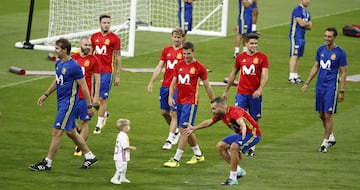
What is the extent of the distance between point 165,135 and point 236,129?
14.5 feet

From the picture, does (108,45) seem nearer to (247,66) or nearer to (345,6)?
(247,66)

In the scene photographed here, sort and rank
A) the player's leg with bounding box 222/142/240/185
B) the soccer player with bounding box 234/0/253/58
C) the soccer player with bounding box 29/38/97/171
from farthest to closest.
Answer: the soccer player with bounding box 234/0/253/58, the soccer player with bounding box 29/38/97/171, the player's leg with bounding box 222/142/240/185

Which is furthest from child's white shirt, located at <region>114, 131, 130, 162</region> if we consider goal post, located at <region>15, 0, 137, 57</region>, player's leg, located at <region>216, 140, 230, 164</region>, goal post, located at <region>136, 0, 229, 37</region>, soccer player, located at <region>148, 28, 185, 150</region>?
goal post, located at <region>136, 0, 229, 37</region>

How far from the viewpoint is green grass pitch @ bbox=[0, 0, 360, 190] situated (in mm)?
17391

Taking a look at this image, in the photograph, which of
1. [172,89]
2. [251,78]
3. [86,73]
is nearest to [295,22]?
[251,78]

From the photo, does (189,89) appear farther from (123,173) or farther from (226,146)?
(123,173)

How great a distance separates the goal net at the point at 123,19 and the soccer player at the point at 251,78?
11.6 m

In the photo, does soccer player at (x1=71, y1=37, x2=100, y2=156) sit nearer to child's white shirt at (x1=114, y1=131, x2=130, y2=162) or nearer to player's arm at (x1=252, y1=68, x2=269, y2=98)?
child's white shirt at (x1=114, y1=131, x2=130, y2=162)

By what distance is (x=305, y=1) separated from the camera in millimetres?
28344

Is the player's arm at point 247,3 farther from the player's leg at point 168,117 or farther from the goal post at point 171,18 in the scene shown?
the player's leg at point 168,117

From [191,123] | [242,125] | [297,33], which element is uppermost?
[297,33]

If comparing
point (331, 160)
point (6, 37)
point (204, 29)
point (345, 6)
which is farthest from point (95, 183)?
point (345, 6)

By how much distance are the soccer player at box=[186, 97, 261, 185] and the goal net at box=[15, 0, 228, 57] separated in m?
14.1

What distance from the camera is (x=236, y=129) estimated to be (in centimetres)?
1720
